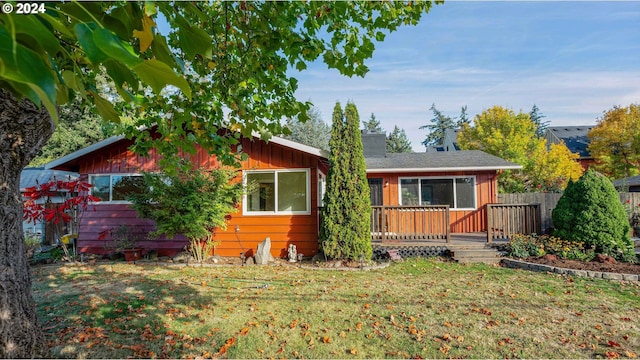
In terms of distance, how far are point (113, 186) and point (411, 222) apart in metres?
9.01

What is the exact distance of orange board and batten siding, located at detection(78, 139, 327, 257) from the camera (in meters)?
8.93

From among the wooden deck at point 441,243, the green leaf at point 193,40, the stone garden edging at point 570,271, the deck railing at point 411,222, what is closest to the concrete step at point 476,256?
the wooden deck at point 441,243

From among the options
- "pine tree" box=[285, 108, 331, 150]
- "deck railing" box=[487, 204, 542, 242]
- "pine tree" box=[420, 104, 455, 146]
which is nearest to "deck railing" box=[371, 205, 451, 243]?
"deck railing" box=[487, 204, 542, 242]

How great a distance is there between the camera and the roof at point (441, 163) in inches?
460

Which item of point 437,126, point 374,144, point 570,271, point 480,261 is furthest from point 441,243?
point 437,126

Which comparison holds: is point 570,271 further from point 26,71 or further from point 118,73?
point 26,71

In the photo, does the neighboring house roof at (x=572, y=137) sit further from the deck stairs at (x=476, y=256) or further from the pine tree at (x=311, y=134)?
the deck stairs at (x=476, y=256)

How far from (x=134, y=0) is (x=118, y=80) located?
0.93 ft

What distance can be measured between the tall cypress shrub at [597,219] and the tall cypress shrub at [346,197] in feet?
17.3

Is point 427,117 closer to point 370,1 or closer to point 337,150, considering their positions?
point 337,150

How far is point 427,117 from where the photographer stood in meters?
47.2

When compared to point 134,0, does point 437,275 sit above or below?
below

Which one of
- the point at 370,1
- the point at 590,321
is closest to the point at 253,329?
the point at 370,1

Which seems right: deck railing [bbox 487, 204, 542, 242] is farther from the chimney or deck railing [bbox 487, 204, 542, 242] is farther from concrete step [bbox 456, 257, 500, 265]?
the chimney
